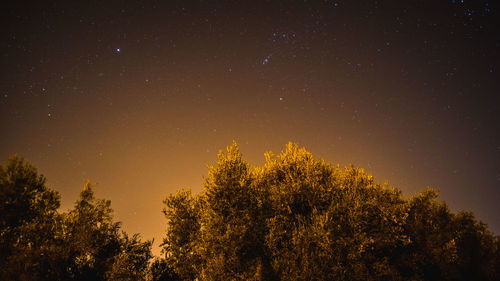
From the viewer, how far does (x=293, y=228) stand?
17469 millimetres

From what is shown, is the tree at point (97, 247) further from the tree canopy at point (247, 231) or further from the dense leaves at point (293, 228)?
the dense leaves at point (293, 228)

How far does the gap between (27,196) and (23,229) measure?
105 inches

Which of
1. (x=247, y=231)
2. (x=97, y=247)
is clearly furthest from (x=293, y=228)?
(x=97, y=247)

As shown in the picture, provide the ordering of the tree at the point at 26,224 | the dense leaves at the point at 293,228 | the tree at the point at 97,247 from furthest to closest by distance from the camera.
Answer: the tree at the point at 97,247, the tree at the point at 26,224, the dense leaves at the point at 293,228

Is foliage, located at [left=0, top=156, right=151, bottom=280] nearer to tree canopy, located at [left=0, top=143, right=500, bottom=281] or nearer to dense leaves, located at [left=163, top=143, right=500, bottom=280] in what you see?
tree canopy, located at [left=0, top=143, right=500, bottom=281]

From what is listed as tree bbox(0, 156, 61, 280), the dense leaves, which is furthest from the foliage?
the dense leaves

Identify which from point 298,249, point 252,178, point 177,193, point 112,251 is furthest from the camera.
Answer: point 112,251

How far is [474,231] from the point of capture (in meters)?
34.0

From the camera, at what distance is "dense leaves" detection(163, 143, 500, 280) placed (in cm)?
Result: 1561

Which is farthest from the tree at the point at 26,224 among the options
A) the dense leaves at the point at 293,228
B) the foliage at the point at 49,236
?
the dense leaves at the point at 293,228

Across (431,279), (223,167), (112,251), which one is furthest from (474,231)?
(112,251)

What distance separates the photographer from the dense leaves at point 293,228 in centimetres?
1561

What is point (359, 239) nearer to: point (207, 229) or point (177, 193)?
point (207, 229)

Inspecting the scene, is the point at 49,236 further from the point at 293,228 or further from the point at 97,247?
the point at 293,228
